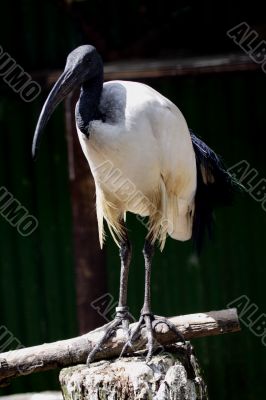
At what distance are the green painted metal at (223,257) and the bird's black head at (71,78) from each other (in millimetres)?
2707

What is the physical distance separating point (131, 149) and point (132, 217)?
307cm

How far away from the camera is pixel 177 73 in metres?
6.50

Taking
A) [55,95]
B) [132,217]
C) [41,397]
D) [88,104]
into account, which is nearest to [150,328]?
[88,104]

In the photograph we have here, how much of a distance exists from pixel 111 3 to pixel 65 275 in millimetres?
2407

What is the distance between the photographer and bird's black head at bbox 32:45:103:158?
4.76 meters

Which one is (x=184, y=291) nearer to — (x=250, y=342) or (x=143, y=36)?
(x=250, y=342)

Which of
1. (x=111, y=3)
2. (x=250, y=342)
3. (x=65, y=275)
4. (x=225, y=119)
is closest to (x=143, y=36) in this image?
(x=111, y=3)

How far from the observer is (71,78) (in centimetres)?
480

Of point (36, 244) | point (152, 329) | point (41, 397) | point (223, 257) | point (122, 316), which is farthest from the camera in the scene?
point (36, 244)

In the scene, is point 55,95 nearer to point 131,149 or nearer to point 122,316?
point 131,149

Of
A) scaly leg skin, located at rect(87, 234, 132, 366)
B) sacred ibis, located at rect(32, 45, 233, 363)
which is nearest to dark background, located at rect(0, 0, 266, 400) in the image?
scaly leg skin, located at rect(87, 234, 132, 366)

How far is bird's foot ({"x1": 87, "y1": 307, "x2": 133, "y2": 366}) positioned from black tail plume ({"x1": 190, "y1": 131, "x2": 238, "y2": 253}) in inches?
30.7

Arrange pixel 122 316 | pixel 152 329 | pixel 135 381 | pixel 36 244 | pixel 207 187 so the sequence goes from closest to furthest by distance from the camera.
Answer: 1. pixel 135 381
2. pixel 152 329
3. pixel 122 316
4. pixel 207 187
5. pixel 36 244

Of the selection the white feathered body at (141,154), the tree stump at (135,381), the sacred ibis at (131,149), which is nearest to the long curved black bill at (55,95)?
the sacred ibis at (131,149)
